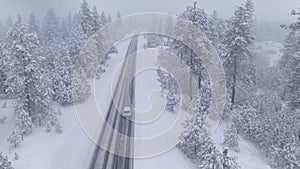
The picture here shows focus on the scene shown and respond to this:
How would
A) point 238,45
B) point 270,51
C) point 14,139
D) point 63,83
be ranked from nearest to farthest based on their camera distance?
point 14,139
point 238,45
point 63,83
point 270,51

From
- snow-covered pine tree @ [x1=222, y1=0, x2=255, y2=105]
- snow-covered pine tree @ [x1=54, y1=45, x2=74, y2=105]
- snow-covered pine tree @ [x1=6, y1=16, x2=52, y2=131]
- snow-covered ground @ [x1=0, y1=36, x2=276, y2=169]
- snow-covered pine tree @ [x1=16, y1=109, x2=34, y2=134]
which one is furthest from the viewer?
snow-covered pine tree @ [x1=54, y1=45, x2=74, y2=105]

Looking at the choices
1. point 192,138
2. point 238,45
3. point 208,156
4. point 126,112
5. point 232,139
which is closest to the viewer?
point 208,156

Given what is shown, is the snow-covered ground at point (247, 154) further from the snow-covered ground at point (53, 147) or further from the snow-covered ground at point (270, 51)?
the snow-covered ground at point (270, 51)

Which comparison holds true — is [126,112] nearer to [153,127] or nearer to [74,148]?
[153,127]

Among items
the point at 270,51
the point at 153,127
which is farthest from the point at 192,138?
the point at 270,51

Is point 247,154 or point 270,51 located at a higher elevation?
point 270,51

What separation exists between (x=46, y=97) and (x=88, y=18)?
95.1 ft

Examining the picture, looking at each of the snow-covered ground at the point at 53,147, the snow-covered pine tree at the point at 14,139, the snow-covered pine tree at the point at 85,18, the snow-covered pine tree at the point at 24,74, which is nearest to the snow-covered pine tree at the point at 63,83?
the snow-covered ground at the point at 53,147

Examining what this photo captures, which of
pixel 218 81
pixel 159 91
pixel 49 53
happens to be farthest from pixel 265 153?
pixel 49 53

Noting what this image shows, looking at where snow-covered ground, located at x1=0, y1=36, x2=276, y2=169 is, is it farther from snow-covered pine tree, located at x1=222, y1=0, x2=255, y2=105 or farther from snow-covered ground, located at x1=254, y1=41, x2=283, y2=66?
snow-covered ground, located at x1=254, y1=41, x2=283, y2=66

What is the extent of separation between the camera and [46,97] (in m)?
34.6

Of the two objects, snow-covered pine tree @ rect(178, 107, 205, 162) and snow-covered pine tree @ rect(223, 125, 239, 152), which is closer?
snow-covered pine tree @ rect(178, 107, 205, 162)

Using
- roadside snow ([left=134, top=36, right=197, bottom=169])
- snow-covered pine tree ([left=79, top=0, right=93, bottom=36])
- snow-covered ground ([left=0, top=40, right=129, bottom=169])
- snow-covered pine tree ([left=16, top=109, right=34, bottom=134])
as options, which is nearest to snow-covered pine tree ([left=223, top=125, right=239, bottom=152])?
roadside snow ([left=134, top=36, right=197, bottom=169])

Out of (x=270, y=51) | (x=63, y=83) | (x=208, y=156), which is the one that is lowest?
(x=208, y=156)
